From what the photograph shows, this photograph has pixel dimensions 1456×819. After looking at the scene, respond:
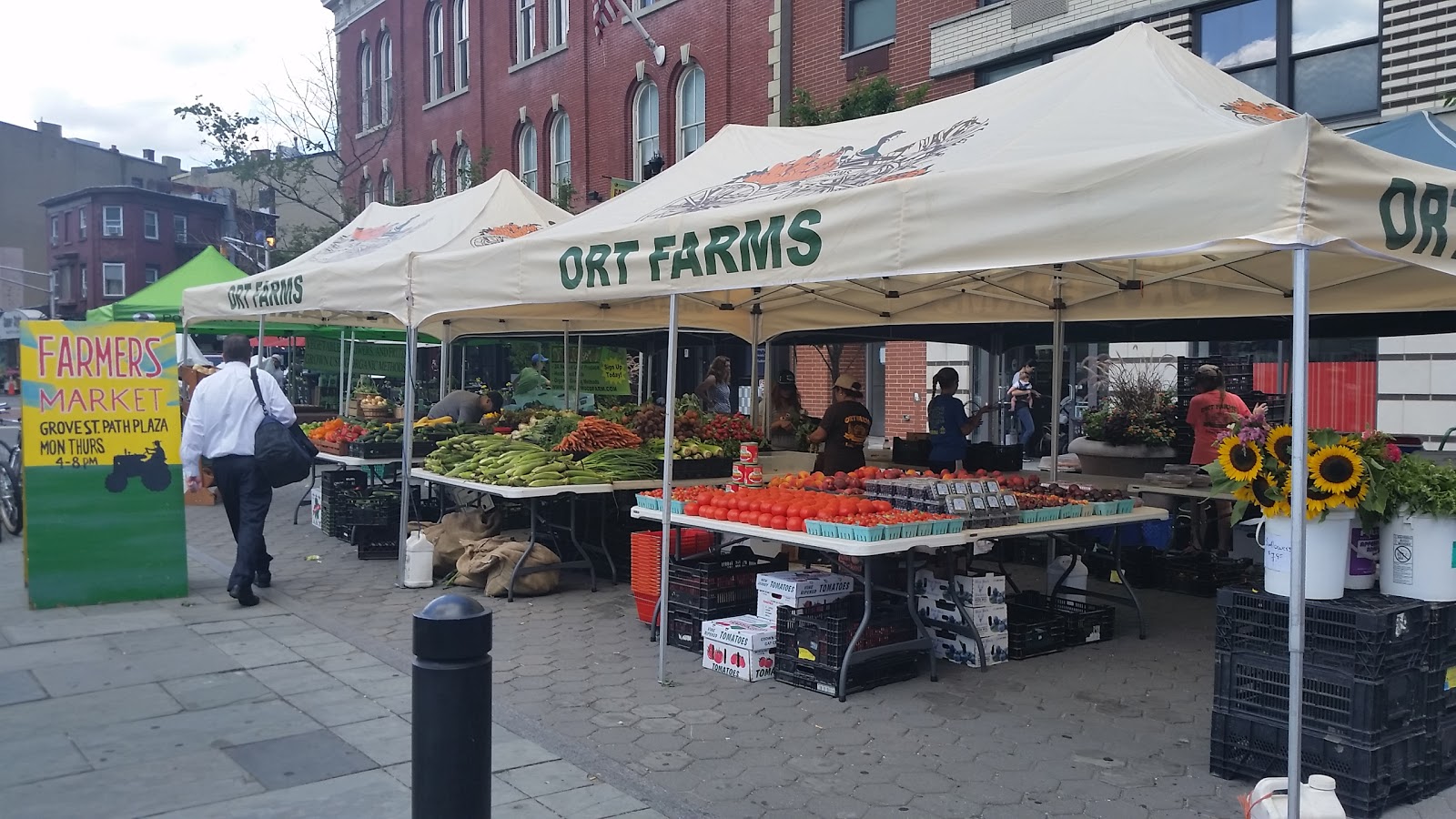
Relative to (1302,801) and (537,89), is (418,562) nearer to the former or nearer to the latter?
(1302,801)

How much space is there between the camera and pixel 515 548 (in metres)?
8.55

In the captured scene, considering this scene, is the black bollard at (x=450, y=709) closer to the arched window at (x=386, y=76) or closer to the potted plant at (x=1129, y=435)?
the potted plant at (x=1129, y=435)

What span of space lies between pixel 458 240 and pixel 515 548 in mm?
3235

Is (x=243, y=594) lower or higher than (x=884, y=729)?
higher

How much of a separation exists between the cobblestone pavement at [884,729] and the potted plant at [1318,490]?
991 mm

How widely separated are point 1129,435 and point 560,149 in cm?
1997

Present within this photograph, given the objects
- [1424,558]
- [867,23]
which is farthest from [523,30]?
[1424,558]

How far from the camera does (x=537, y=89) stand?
2683 centimetres

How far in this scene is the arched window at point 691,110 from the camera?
22.2 m

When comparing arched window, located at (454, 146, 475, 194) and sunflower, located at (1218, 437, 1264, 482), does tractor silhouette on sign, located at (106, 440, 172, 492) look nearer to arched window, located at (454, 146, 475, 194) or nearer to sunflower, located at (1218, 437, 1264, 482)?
sunflower, located at (1218, 437, 1264, 482)

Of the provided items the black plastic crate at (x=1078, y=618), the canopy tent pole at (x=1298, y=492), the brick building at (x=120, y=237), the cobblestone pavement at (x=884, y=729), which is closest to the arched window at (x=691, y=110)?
the cobblestone pavement at (x=884, y=729)

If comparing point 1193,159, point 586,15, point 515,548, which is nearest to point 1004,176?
point 1193,159

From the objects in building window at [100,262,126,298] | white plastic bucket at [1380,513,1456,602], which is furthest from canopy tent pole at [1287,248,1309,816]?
building window at [100,262,126,298]

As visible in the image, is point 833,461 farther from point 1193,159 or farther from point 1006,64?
point 1006,64
